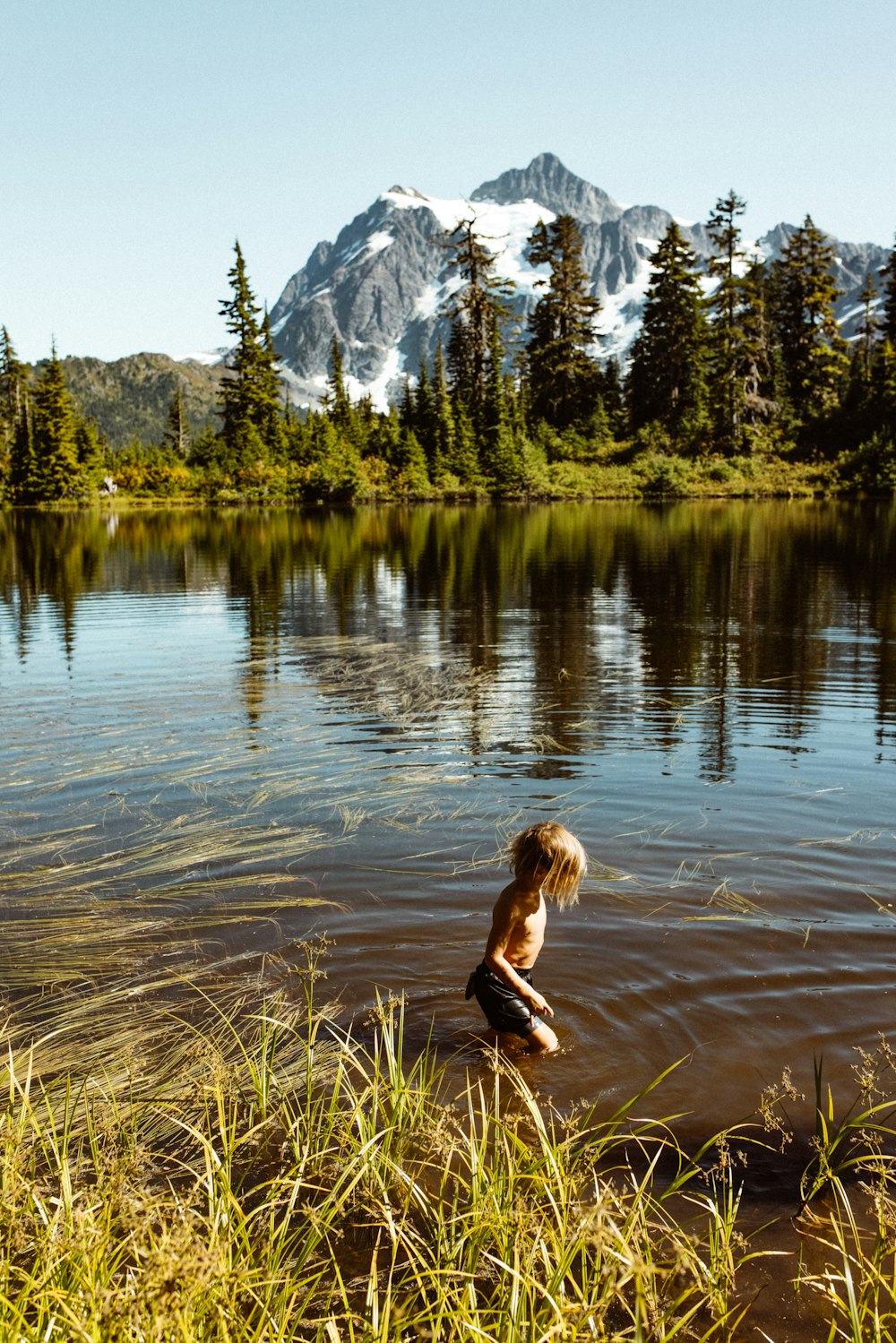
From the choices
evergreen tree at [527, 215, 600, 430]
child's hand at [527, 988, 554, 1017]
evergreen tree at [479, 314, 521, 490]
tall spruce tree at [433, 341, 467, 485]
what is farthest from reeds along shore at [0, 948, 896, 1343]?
evergreen tree at [527, 215, 600, 430]

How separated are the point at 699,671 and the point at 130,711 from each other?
23.2 feet

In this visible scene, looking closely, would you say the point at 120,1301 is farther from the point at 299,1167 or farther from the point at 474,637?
the point at 474,637

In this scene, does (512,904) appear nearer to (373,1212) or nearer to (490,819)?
(373,1212)

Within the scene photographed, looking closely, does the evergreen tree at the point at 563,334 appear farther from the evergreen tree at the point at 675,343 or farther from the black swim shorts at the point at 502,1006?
the black swim shorts at the point at 502,1006

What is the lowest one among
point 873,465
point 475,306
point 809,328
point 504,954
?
point 504,954

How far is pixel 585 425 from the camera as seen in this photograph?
6556 cm

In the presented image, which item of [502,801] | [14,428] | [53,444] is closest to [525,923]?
[502,801]

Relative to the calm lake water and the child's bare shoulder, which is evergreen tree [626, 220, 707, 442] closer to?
the calm lake water

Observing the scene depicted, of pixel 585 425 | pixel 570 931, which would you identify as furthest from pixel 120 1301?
pixel 585 425

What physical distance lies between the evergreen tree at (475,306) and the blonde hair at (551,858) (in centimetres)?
6432

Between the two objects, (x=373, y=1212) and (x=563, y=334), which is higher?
(x=563, y=334)

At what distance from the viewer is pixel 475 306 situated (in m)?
66.2

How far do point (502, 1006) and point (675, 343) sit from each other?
204 ft

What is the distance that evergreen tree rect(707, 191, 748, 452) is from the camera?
58156 millimetres
